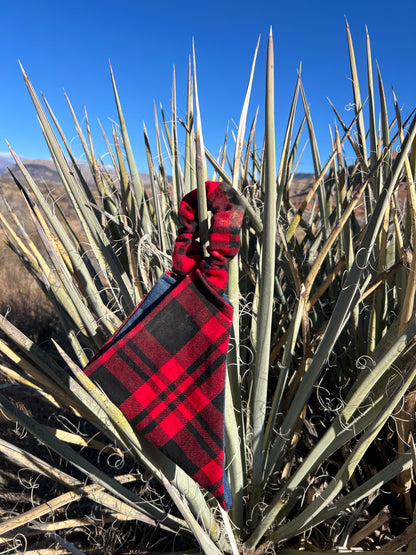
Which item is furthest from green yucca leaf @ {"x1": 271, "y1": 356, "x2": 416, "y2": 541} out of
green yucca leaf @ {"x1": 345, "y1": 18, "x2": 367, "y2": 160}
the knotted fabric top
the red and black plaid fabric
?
green yucca leaf @ {"x1": 345, "y1": 18, "x2": 367, "y2": 160}

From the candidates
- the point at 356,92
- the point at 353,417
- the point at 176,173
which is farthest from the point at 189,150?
the point at 353,417

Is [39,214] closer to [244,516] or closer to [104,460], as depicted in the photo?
[244,516]

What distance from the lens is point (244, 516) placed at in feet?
3.16

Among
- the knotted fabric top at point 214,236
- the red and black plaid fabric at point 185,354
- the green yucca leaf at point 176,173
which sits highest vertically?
the green yucca leaf at point 176,173

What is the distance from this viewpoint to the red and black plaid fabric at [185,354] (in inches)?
23.2

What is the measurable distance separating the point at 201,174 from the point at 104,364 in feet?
1.00

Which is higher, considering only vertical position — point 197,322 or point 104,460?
point 197,322

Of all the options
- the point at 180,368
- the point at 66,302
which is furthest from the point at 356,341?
the point at 66,302

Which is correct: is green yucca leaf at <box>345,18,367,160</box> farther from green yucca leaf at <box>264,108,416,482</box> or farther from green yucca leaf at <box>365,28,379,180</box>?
green yucca leaf at <box>264,108,416,482</box>

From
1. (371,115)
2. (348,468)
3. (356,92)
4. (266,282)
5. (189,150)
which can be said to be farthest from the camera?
(189,150)

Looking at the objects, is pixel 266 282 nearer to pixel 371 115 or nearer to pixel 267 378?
pixel 267 378

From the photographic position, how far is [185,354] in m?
0.61

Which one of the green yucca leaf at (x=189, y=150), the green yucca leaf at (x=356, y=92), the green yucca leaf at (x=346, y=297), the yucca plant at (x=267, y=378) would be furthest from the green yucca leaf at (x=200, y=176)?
the green yucca leaf at (x=356, y=92)

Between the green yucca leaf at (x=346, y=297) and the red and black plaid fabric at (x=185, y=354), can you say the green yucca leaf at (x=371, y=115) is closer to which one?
the green yucca leaf at (x=346, y=297)
